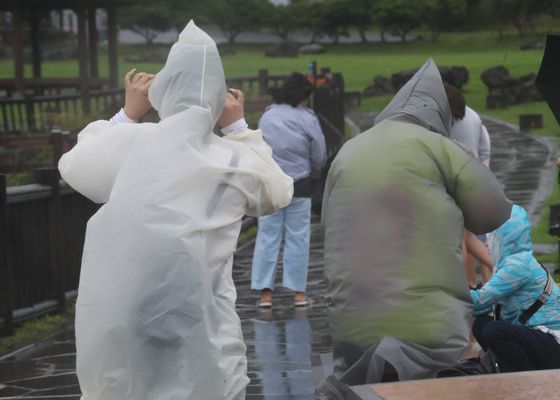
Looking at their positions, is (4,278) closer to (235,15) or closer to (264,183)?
(264,183)

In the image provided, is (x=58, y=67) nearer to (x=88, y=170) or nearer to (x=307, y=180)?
(x=307, y=180)

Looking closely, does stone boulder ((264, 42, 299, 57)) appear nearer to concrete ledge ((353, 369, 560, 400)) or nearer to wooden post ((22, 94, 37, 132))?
wooden post ((22, 94, 37, 132))

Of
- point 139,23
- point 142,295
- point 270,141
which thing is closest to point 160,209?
point 142,295

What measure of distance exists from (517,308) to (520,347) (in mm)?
470

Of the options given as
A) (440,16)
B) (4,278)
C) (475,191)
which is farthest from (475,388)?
(440,16)

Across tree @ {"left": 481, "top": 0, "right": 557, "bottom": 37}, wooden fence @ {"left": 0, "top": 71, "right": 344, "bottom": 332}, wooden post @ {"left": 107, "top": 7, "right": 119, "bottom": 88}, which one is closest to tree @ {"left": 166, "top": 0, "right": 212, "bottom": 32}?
wooden post @ {"left": 107, "top": 7, "right": 119, "bottom": 88}

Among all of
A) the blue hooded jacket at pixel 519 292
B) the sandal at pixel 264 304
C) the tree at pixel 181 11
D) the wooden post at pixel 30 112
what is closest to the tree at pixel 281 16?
the tree at pixel 181 11

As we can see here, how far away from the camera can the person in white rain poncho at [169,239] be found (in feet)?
14.7

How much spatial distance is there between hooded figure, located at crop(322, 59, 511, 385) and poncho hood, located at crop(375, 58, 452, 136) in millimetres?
148

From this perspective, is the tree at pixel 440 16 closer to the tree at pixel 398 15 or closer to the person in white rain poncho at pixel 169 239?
the tree at pixel 398 15

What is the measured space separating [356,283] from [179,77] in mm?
1033

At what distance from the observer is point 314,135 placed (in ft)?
33.9

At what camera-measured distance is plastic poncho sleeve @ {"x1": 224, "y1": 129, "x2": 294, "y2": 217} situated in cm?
489

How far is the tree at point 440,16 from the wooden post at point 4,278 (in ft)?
69.3
